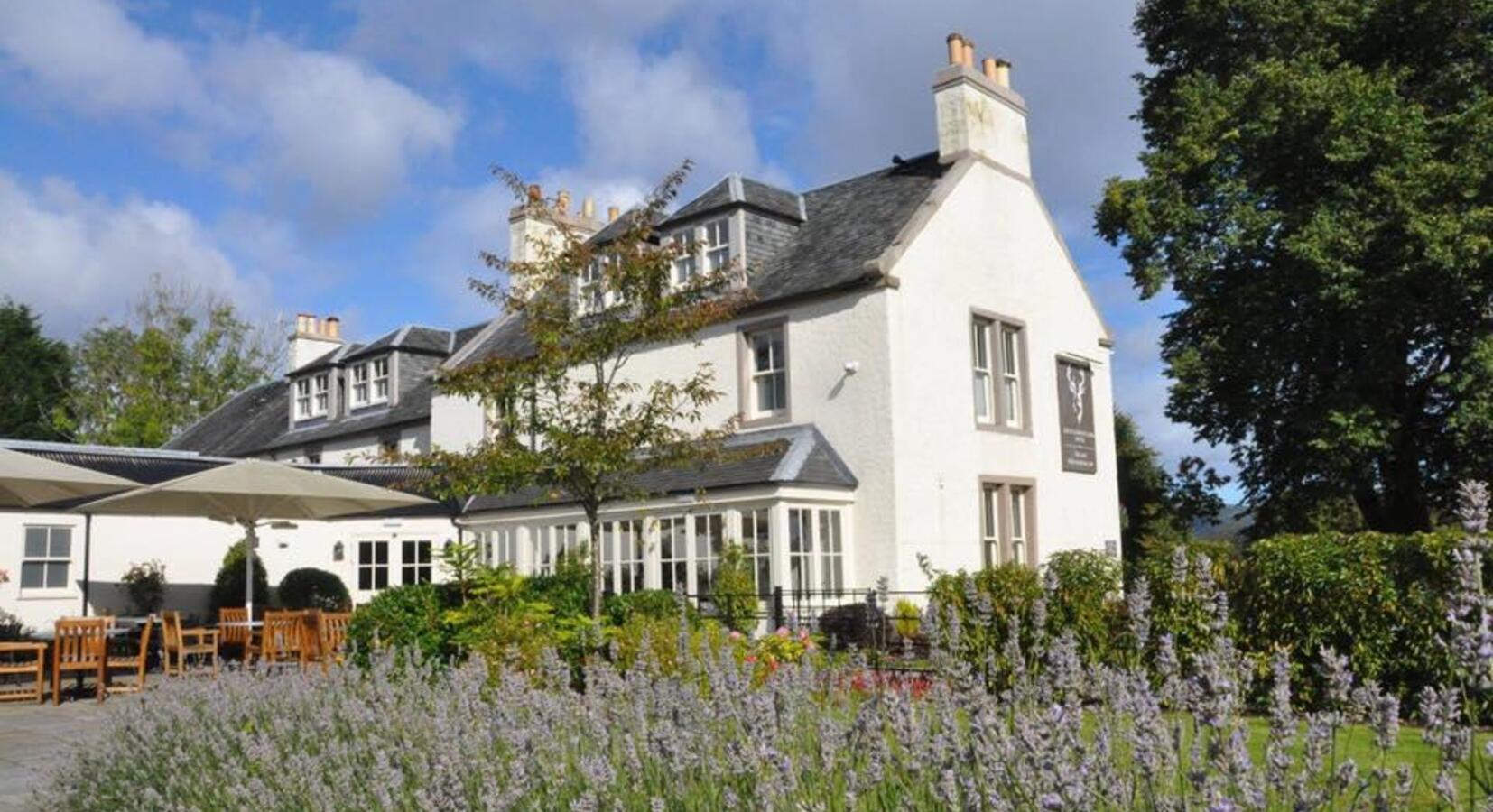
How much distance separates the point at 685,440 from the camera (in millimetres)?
13242

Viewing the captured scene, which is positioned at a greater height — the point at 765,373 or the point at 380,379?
the point at 380,379

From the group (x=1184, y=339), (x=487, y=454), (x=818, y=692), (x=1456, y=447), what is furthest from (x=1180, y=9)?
(x=818, y=692)

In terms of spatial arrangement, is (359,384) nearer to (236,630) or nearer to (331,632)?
(236,630)

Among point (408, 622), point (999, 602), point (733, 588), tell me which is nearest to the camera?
point (999, 602)

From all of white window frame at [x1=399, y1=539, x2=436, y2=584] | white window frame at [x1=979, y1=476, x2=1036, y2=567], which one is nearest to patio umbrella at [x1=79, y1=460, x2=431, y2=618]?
white window frame at [x1=399, y1=539, x2=436, y2=584]

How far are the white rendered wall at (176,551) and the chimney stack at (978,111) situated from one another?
12.5 m

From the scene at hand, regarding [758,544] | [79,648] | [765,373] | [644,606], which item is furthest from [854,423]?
[79,648]

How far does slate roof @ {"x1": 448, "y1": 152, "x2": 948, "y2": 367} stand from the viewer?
2016cm

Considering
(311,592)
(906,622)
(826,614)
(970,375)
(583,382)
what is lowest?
(906,622)

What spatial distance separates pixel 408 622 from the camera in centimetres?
1195

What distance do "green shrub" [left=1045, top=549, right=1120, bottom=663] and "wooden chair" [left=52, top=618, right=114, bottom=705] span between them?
10345 millimetres

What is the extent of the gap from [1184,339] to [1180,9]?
21.4 feet

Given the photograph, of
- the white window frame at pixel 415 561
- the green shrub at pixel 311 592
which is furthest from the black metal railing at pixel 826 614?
the white window frame at pixel 415 561

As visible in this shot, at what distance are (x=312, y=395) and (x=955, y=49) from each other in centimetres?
2050
